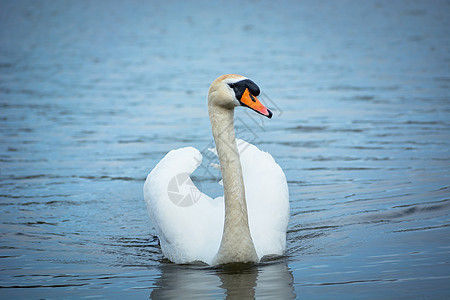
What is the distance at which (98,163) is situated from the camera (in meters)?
11.1

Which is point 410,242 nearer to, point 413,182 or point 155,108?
point 413,182

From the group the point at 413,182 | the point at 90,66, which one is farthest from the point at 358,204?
the point at 90,66

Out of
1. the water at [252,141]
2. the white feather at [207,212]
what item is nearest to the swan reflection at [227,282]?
the water at [252,141]

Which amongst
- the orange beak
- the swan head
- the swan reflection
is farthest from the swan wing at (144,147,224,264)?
the orange beak

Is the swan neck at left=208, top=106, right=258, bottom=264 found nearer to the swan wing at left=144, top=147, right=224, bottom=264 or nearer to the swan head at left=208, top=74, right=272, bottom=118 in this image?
the swan head at left=208, top=74, right=272, bottom=118

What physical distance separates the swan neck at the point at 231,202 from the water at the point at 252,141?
0.62ft

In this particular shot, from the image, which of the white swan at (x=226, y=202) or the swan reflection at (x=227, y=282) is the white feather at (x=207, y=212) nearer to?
the white swan at (x=226, y=202)

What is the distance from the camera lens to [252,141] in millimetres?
12172

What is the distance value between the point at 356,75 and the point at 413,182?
1023 cm

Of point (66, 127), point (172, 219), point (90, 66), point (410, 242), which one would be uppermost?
point (90, 66)

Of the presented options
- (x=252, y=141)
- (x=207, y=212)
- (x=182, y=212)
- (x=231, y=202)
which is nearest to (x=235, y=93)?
(x=231, y=202)

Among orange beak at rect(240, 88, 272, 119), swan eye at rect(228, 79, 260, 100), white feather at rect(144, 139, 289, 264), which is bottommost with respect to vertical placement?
white feather at rect(144, 139, 289, 264)

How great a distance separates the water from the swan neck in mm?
188

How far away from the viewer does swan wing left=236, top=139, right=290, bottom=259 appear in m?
6.53
